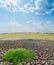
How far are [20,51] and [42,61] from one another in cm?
73

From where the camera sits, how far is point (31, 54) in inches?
291

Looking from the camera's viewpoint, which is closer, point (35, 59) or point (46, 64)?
point (46, 64)

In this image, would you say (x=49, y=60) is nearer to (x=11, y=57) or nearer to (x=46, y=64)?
(x=46, y=64)

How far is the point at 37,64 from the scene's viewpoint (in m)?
6.59

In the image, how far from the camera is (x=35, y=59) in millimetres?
7090

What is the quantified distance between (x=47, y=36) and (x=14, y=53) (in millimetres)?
8326

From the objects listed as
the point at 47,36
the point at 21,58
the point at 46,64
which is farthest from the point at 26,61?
the point at 47,36

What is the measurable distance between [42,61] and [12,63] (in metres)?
0.80

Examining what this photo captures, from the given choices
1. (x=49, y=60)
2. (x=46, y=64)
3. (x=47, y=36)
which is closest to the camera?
(x=46, y=64)

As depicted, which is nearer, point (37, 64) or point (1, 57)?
point (37, 64)

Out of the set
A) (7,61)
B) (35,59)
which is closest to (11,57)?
(7,61)

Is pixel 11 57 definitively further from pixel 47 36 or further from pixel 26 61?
pixel 47 36

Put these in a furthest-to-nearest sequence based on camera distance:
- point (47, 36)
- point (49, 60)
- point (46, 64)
A: point (47, 36) → point (49, 60) → point (46, 64)

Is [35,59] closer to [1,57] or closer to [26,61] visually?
[26,61]
